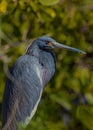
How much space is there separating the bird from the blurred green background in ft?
1.79

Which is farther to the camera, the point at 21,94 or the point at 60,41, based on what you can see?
the point at 60,41

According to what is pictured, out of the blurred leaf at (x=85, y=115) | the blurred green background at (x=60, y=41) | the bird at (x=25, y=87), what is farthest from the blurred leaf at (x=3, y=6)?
the blurred leaf at (x=85, y=115)

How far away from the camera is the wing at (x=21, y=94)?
13.0ft

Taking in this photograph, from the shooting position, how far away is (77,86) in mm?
5070

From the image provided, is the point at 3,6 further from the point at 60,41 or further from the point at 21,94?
the point at 60,41

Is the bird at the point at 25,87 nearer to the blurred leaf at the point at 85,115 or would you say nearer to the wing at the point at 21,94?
the wing at the point at 21,94

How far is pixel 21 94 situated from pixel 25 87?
0.15 ft

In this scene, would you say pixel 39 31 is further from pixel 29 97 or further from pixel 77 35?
pixel 29 97

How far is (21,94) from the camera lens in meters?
Answer: 4.00

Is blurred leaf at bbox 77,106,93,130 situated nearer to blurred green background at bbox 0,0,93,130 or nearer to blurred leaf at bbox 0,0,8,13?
blurred green background at bbox 0,0,93,130

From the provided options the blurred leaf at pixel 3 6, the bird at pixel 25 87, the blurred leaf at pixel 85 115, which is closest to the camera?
the bird at pixel 25 87

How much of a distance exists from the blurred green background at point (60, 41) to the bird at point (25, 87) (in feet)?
1.79

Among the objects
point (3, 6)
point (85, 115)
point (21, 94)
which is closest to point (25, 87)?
point (21, 94)

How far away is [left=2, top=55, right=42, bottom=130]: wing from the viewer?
3.96 m
